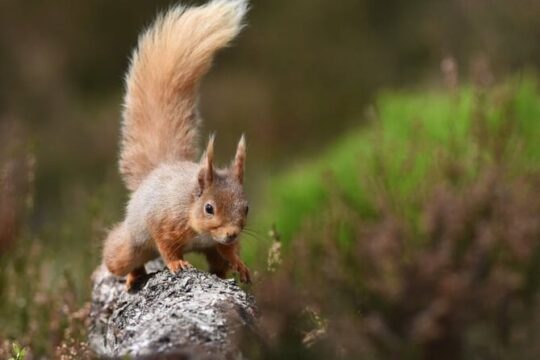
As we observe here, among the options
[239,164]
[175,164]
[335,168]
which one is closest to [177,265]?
[239,164]

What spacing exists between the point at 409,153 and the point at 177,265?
2228 millimetres

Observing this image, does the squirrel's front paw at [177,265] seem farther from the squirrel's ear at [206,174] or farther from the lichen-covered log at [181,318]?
the squirrel's ear at [206,174]

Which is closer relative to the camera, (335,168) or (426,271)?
(426,271)

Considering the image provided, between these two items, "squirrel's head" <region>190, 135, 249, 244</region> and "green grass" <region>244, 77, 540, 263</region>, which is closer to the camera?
"squirrel's head" <region>190, 135, 249, 244</region>

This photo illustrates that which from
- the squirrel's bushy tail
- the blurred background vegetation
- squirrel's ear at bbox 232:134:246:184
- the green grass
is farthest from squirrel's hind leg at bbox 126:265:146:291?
the green grass

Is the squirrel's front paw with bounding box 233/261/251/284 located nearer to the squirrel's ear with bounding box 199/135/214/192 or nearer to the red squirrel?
the red squirrel

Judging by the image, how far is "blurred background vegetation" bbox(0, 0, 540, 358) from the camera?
352cm

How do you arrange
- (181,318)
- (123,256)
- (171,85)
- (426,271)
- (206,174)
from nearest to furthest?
(181,318) < (426,271) < (206,174) < (123,256) < (171,85)

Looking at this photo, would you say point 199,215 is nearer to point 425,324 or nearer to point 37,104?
point 425,324

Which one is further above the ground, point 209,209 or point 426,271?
point 209,209

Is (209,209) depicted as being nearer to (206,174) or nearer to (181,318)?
(206,174)

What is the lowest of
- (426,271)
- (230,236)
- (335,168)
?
(335,168)

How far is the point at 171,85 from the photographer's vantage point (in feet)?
14.4

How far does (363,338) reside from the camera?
323 cm
